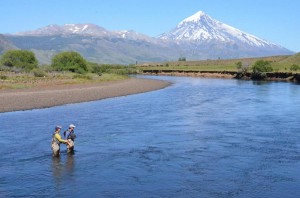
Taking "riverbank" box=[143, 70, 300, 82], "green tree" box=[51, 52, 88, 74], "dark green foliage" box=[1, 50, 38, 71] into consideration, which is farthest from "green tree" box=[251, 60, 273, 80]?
"dark green foliage" box=[1, 50, 38, 71]

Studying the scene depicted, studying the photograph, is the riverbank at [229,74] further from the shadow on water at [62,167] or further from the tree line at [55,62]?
the shadow on water at [62,167]

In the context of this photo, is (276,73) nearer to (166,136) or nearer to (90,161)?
(166,136)

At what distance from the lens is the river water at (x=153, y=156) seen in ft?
66.3

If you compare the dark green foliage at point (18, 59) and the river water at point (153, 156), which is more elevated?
the dark green foliage at point (18, 59)

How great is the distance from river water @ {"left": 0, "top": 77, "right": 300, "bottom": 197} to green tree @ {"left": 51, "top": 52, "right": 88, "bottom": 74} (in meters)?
78.6

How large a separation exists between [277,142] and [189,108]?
21928mm

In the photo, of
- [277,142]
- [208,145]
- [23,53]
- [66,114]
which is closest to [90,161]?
[208,145]

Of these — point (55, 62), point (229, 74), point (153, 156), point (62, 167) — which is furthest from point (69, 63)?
point (62, 167)

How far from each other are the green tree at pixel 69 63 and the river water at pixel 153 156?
78638 millimetres

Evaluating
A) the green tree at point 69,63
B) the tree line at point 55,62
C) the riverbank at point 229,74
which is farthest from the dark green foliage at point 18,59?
the riverbank at point 229,74

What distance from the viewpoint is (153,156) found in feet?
85.9

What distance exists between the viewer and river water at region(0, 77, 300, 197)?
20.2m

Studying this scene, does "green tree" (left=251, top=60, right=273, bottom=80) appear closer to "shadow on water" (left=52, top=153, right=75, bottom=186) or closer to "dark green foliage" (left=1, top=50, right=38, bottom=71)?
"dark green foliage" (left=1, top=50, right=38, bottom=71)

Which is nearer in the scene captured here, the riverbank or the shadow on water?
the shadow on water
